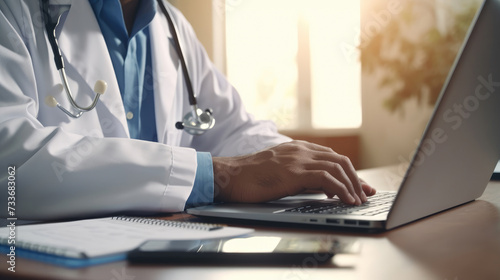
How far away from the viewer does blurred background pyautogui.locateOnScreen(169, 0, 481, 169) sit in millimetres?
3115

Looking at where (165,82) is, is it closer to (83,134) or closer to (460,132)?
(83,134)

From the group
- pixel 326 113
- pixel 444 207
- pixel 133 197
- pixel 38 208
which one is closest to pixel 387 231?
pixel 444 207

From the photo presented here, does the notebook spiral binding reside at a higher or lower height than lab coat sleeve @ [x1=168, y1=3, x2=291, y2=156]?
higher

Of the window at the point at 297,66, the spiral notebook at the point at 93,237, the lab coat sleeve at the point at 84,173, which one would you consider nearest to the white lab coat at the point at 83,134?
the lab coat sleeve at the point at 84,173

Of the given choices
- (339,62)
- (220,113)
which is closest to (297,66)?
(339,62)

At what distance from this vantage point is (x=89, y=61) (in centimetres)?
97

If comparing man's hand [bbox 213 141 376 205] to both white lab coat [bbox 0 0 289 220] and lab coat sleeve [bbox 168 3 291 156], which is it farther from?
lab coat sleeve [bbox 168 3 291 156]

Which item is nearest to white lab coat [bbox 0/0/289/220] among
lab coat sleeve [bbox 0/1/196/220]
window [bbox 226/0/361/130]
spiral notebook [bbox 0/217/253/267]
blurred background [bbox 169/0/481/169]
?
lab coat sleeve [bbox 0/1/196/220]

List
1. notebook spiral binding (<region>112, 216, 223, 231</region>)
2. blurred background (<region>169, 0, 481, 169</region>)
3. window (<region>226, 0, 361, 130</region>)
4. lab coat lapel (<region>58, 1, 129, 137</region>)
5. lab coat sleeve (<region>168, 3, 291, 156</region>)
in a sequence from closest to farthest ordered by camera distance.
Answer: notebook spiral binding (<region>112, 216, 223, 231</region>), lab coat lapel (<region>58, 1, 129, 137</region>), lab coat sleeve (<region>168, 3, 291, 156</region>), blurred background (<region>169, 0, 481, 169</region>), window (<region>226, 0, 361, 130</region>)

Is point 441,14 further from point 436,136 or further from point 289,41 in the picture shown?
point 436,136

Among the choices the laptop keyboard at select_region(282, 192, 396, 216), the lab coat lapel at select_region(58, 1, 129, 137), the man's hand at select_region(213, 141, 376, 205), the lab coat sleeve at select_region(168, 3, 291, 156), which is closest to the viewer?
the laptop keyboard at select_region(282, 192, 396, 216)

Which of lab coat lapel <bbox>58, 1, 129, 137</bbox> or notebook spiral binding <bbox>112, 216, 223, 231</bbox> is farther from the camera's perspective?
lab coat lapel <bbox>58, 1, 129, 137</bbox>

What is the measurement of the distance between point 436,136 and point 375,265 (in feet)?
0.59

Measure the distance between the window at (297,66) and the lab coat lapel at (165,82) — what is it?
246cm
